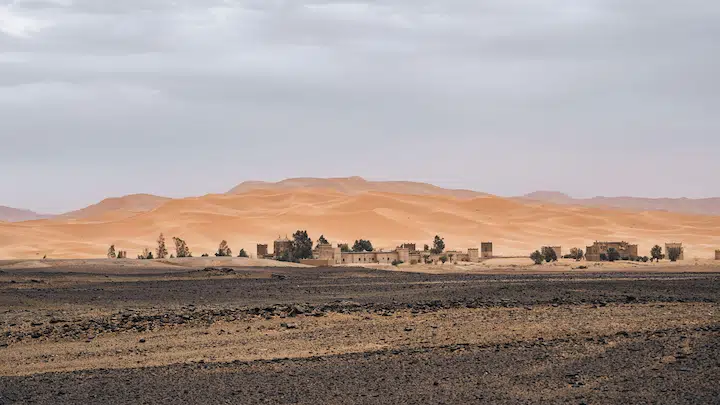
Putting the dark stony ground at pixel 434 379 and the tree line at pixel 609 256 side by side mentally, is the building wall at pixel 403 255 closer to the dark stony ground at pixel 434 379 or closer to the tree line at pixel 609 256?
the tree line at pixel 609 256

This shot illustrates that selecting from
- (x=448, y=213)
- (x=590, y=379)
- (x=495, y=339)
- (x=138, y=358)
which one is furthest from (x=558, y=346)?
(x=448, y=213)

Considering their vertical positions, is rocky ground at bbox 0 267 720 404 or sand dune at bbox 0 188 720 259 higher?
sand dune at bbox 0 188 720 259

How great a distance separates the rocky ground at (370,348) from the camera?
46.9 feet

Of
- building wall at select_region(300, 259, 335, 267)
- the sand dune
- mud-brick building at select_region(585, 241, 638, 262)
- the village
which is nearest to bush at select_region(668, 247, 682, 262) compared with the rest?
the village

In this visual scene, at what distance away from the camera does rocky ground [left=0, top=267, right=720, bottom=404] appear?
1430 centimetres

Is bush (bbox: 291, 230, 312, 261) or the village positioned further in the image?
bush (bbox: 291, 230, 312, 261)

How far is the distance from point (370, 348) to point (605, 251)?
63.0m

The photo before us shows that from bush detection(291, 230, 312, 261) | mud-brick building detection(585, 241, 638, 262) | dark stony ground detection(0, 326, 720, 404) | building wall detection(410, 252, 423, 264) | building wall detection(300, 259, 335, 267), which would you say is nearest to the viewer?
dark stony ground detection(0, 326, 720, 404)

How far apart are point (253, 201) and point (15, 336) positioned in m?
146

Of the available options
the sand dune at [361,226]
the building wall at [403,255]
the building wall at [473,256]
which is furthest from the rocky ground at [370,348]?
the sand dune at [361,226]

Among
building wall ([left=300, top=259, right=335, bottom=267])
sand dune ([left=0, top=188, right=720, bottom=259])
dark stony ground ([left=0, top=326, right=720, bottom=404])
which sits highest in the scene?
sand dune ([left=0, top=188, right=720, bottom=259])

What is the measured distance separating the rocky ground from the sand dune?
67032mm

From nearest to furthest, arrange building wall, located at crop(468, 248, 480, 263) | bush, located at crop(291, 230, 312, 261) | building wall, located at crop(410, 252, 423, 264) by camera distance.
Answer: building wall, located at crop(410, 252, 423, 264)
building wall, located at crop(468, 248, 480, 263)
bush, located at crop(291, 230, 312, 261)

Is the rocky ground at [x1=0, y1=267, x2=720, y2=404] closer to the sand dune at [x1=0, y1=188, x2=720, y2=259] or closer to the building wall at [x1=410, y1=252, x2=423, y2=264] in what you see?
the building wall at [x1=410, y1=252, x2=423, y2=264]
